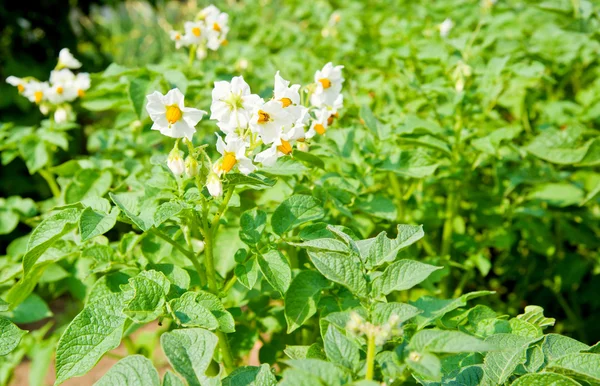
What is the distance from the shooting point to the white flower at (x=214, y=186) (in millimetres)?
890

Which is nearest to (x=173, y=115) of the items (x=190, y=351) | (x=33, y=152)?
(x=190, y=351)

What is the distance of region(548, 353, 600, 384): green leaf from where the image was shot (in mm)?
706

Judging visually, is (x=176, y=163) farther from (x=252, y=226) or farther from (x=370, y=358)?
(x=370, y=358)

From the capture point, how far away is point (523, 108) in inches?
78.7

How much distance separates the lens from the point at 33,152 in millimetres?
1628

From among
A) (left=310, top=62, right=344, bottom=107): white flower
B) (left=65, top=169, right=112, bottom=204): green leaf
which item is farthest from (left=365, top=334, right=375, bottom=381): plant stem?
(left=65, top=169, right=112, bottom=204): green leaf

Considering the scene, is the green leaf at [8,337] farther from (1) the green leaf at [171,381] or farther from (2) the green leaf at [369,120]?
(2) the green leaf at [369,120]

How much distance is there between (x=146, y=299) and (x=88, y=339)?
104mm

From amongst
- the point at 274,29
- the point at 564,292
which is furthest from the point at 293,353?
the point at 274,29

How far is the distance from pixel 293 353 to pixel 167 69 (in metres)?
0.98

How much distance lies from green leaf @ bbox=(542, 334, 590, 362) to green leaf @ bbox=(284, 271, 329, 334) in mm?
375

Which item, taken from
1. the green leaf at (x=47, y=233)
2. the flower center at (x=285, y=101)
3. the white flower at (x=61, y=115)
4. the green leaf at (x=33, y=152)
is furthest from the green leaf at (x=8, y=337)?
the white flower at (x=61, y=115)

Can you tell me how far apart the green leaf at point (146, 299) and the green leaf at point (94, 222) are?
0.37 ft

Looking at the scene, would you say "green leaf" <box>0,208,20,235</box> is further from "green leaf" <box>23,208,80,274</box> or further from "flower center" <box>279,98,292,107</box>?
"flower center" <box>279,98,292,107</box>
